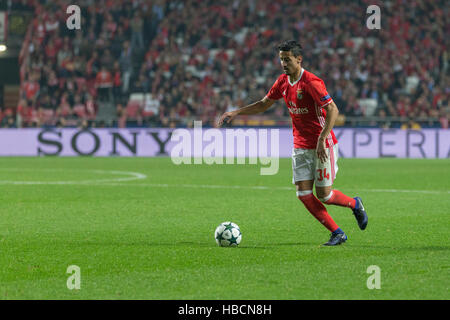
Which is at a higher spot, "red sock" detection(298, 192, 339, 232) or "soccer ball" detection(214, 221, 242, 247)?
"red sock" detection(298, 192, 339, 232)

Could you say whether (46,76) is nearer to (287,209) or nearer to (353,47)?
(353,47)

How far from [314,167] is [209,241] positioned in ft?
4.46

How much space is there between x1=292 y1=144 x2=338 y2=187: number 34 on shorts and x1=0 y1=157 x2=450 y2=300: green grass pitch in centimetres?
67

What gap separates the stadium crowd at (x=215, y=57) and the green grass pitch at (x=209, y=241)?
12511mm

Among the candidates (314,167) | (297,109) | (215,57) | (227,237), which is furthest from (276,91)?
(215,57)

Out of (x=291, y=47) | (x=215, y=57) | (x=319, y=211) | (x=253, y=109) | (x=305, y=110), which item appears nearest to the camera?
(x=291, y=47)

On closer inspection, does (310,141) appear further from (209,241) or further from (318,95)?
(209,241)

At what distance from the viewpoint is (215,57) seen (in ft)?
108

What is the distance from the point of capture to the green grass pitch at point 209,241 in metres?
6.20

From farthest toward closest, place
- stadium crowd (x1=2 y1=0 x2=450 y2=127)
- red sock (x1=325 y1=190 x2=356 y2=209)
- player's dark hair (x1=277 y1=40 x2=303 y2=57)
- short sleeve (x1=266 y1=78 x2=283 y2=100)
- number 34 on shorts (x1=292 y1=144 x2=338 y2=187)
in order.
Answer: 1. stadium crowd (x1=2 y1=0 x2=450 y2=127)
2. short sleeve (x1=266 y1=78 x2=283 y2=100)
3. red sock (x1=325 y1=190 x2=356 y2=209)
4. number 34 on shorts (x1=292 y1=144 x2=338 y2=187)
5. player's dark hair (x1=277 y1=40 x2=303 y2=57)

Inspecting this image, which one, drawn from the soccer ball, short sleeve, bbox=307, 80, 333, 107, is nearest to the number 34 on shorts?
short sleeve, bbox=307, 80, 333, 107

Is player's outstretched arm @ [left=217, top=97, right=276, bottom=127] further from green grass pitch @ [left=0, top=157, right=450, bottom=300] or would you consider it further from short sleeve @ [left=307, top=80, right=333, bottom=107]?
green grass pitch @ [left=0, top=157, right=450, bottom=300]

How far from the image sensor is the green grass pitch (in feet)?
20.4

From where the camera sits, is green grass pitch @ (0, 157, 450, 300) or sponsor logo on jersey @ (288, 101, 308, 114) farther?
sponsor logo on jersey @ (288, 101, 308, 114)
